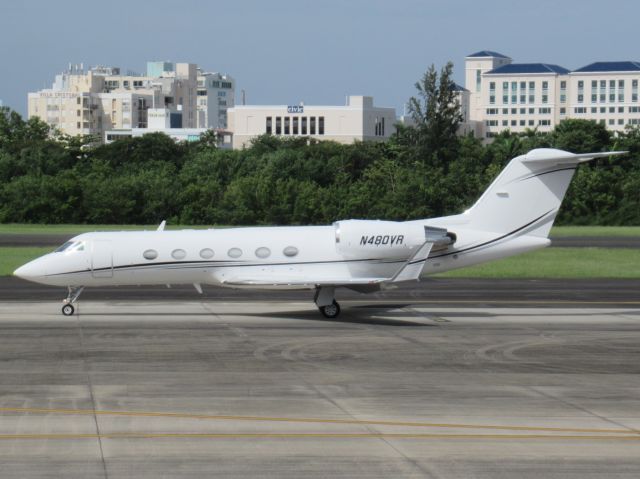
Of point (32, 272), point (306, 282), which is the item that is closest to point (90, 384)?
point (306, 282)

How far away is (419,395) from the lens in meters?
20.0

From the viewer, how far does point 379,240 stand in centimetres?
3167

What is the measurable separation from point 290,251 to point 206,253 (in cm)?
239

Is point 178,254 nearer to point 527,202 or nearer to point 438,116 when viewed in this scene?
point 527,202

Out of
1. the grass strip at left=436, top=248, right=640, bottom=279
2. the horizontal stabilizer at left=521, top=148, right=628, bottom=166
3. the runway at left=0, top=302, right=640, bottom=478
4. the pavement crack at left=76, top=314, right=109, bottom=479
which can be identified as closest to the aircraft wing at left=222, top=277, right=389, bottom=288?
the runway at left=0, top=302, right=640, bottom=478

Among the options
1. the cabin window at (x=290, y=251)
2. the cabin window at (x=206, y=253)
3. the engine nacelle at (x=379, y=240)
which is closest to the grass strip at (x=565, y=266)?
the engine nacelle at (x=379, y=240)

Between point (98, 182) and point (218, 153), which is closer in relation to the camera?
point (98, 182)

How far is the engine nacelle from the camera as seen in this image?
31484 millimetres

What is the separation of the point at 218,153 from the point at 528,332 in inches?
3653

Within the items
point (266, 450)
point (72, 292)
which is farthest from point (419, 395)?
point (72, 292)

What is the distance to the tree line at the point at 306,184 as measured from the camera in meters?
96.5

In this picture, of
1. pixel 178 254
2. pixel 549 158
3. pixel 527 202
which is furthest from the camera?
pixel 527 202

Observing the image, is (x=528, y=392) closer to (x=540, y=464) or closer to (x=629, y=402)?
(x=629, y=402)

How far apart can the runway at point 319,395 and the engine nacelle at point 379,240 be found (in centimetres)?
193
